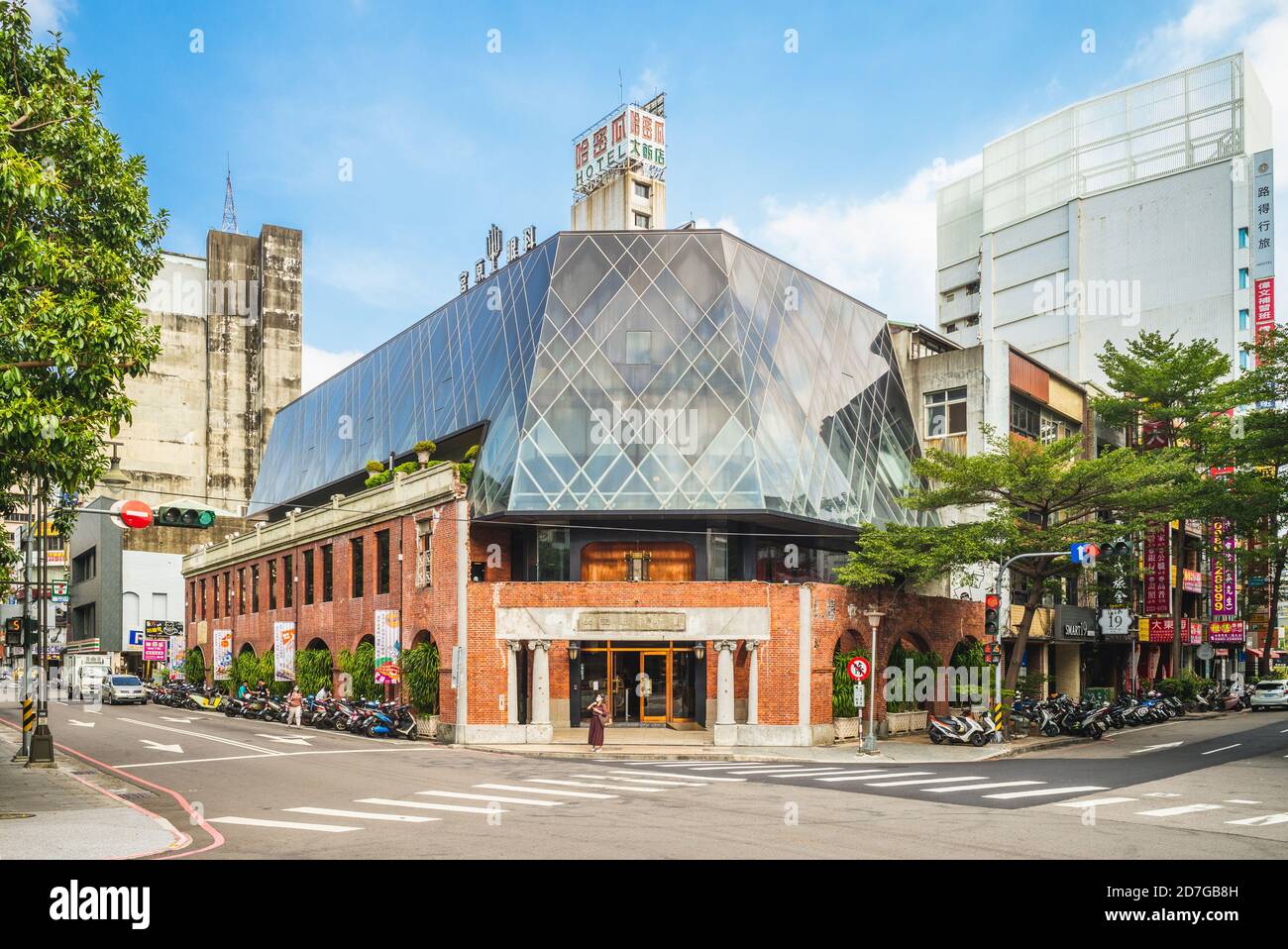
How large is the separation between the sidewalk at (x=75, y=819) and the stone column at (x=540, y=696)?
1286cm

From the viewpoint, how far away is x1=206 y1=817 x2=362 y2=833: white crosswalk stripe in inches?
630

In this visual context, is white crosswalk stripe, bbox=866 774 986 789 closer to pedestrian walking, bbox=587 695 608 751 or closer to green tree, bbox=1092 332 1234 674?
pedestrian walking, bbox=587 695 608 751

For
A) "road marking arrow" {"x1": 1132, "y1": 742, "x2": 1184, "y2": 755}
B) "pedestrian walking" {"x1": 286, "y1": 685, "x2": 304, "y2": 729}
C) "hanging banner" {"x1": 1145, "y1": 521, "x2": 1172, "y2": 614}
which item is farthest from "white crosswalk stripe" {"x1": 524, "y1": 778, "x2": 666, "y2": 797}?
"hanging banner" {"x1": 1145, "y1": 521, "x2": 1172, "y2": 614}

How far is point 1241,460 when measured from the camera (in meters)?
45.9

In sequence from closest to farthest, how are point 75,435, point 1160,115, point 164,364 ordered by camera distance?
point 75,435, point 1160,115, point 164,364

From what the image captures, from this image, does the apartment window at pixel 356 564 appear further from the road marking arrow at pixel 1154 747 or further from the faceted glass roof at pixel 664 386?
the road marking arrow at pixel 1154 747

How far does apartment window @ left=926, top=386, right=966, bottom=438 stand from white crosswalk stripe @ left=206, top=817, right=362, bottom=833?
124 feet

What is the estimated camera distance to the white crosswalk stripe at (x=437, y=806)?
58.7 feet

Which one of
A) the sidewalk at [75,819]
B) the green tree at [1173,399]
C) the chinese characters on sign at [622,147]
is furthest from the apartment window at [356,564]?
the chinese characters on sign at [622,147]

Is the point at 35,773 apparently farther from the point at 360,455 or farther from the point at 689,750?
the point at 360,455

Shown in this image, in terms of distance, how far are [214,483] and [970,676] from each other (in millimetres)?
68684

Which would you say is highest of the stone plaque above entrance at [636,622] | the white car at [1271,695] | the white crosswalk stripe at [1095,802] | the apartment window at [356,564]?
the apartment window at [356,564]

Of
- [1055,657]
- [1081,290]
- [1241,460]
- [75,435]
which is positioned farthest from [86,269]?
[1081,290]

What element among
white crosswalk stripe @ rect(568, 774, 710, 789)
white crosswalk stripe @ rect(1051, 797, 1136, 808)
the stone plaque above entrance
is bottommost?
white crosswalk stripe @ rect(568, 774, 710, 789)
